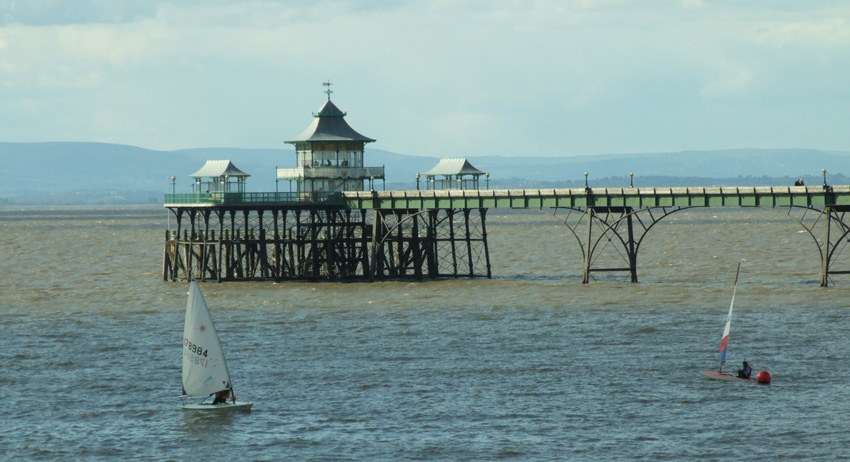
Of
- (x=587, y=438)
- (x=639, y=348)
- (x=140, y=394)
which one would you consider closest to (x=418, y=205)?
(x=639, y=348)

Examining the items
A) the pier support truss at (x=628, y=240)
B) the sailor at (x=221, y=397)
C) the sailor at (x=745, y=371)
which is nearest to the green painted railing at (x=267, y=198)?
the pier support truss at (x=628, y=240)

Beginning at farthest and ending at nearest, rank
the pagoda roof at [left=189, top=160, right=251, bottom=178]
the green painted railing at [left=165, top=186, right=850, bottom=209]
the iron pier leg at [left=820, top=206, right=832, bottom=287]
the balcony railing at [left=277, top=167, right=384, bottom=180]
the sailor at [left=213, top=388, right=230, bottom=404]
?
the pagoda roof at [left=189, top=160, right=251, bottom=178] → the balcony railing at [left=277, top=167, right=384, bottom=180] → the green painted railing at [left=165, top=186, right=850, bottom=209] → the iron pier leg at [left=820, top=206, right=832, bottom=287] → the sailor at [left=213, top=388, right=230, bottom=404]

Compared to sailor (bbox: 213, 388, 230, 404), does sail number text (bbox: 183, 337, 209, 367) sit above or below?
above

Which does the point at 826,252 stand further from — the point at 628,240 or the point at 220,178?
the point at 220,178

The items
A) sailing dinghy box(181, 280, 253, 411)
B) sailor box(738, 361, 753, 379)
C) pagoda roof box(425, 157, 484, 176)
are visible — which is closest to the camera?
sailing dinghy box(181, 280, 253, 411)

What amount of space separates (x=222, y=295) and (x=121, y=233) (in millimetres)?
130654

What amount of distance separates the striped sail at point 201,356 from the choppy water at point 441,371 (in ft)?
4.58

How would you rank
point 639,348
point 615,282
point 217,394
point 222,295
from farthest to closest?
point 615,282 < point 222,295 < point 639,348 < point 217,394

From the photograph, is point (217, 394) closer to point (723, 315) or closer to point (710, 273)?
point (723, 315)

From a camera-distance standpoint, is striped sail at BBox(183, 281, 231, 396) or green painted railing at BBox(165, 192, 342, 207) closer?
striped sail at BBox(183, 281, 231, 396)

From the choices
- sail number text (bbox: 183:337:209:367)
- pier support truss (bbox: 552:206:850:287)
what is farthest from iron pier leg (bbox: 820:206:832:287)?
sail number text (bbox: 183:337:209:367)

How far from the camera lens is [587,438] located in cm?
3441

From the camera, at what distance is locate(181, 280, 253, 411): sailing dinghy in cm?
3972

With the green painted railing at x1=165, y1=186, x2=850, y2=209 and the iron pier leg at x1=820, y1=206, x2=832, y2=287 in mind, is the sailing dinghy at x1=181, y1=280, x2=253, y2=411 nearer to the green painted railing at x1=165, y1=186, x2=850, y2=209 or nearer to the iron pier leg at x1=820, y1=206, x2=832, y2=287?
the green painted railing at x1=165, y1=186, x2=850, y2=209
